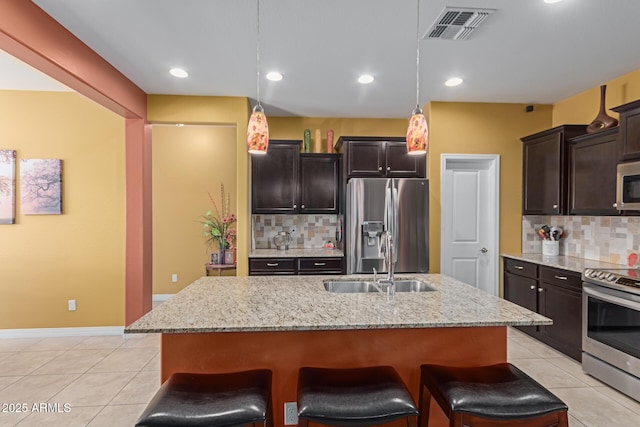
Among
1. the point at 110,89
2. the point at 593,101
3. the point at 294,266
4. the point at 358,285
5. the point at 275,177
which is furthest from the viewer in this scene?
the point at 275,177

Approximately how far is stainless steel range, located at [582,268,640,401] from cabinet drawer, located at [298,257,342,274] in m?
2.41

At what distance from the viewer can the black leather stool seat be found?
1.30m

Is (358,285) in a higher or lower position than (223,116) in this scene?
lower

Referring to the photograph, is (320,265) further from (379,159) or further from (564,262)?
(564,262)

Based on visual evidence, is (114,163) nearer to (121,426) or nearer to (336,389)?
(121,426)

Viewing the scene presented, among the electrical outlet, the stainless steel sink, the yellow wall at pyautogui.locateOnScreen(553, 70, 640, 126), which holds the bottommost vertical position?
the electrical outlet

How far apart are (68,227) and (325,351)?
353cm

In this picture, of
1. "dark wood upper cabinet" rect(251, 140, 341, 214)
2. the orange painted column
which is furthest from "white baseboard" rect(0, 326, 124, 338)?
"dark wood upper cabinet" rect(251, 140, 341, 214)

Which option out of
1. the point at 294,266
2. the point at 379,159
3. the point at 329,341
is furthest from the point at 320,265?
the point at 329,341

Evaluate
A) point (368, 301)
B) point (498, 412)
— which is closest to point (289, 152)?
point (368, 301)

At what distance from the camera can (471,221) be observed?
168 inches

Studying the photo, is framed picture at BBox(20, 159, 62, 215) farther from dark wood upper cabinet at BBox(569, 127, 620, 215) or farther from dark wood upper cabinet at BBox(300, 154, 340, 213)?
dark wood upper cabinet at BBox(569, 127, 620, 215)

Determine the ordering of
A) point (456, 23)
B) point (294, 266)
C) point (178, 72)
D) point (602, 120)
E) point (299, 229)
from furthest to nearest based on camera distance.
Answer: point (299, 229)
point (294, 266)
point (602, 120)
point (178, 72)
point (456, 23)

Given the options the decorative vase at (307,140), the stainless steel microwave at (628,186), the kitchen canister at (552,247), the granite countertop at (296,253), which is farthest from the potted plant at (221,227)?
the stainless steel microwave at (628,186)
